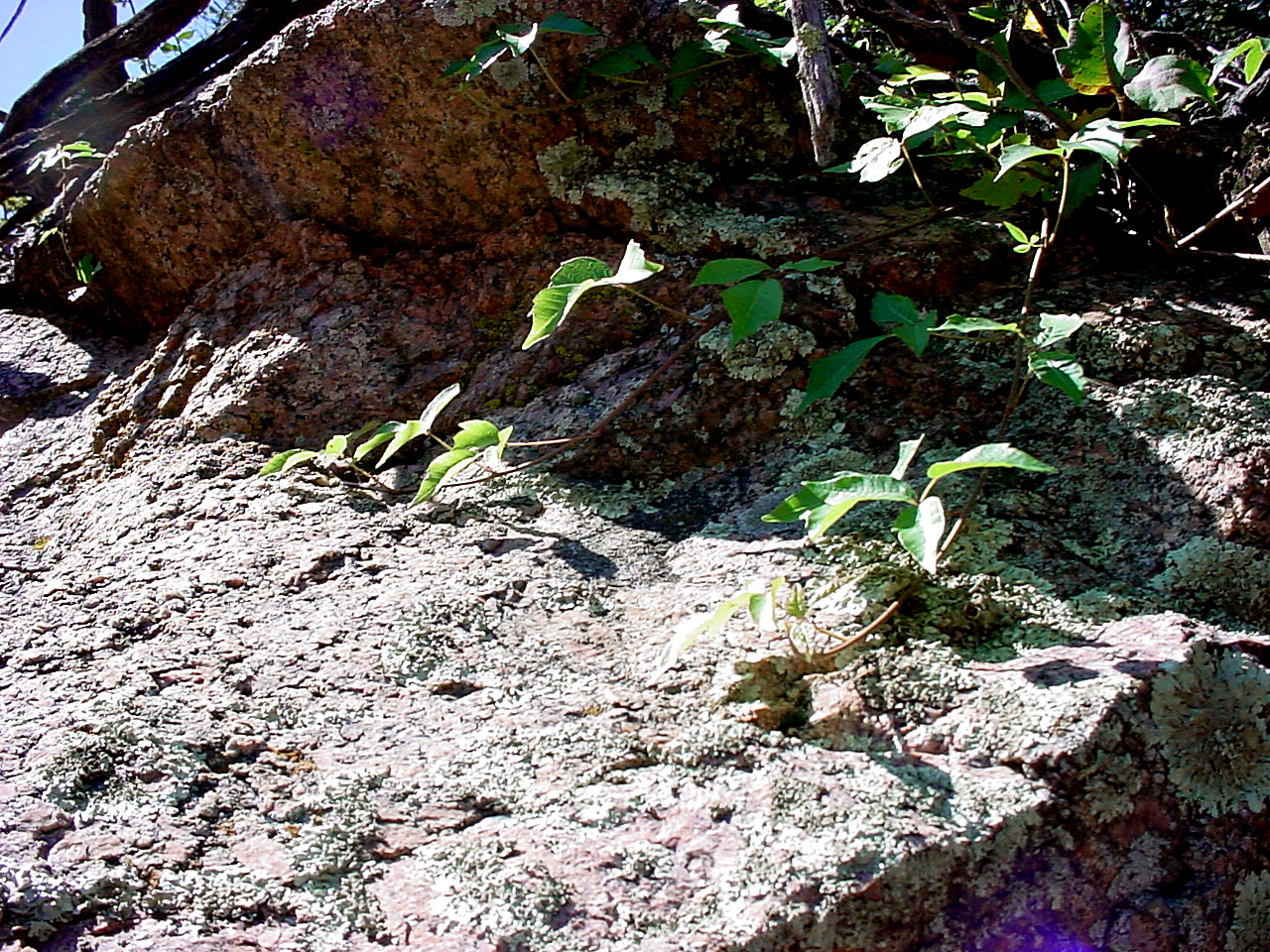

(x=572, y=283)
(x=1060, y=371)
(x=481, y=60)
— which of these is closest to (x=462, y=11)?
(x=481, y=60)

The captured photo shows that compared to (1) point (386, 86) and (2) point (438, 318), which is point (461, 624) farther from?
(1) point (386, 86)

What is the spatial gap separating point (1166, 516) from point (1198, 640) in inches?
8.9

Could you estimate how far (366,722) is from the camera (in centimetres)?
105

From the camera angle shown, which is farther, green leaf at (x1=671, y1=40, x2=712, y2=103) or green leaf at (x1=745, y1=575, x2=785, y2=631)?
green leaf at (x1=671, y1=40, x2=712, y2=103)

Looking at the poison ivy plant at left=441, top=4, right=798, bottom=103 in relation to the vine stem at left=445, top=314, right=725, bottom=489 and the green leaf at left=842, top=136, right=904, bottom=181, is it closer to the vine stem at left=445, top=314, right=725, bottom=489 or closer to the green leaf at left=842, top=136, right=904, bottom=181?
the green leaf at left=842, top=136, right=904, bottom=181

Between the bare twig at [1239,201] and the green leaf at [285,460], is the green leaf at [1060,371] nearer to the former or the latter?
the bare twig at [1239,201]

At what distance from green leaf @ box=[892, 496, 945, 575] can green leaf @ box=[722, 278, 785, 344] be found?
0.31 m

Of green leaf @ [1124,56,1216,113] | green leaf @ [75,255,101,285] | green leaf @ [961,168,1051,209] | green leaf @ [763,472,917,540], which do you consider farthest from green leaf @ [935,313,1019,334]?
green leaf @ [75,255,101,285]

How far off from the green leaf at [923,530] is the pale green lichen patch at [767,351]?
1.51 feet

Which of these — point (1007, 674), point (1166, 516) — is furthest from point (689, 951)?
point (1166, 516)

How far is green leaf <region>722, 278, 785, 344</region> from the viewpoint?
120 centimetres

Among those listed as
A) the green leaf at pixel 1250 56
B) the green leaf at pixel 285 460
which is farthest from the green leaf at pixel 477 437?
the green leaf at pixel 1250 56

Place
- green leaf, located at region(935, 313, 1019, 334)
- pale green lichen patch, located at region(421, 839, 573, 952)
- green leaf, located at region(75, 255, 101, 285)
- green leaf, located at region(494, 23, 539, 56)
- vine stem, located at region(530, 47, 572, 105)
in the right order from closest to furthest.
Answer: pale green lichen patch, located at region(421, 839, 573, 952) → green leaf, located at region(935, 313, 1019, 334) → green leaf, located at region(494, 23, 539, 56) → vine stem, located at region(530, 47, 572, 105) → green leaf, located at region(75, 255, 101, 285)

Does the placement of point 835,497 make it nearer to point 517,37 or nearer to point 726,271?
point 726,271
